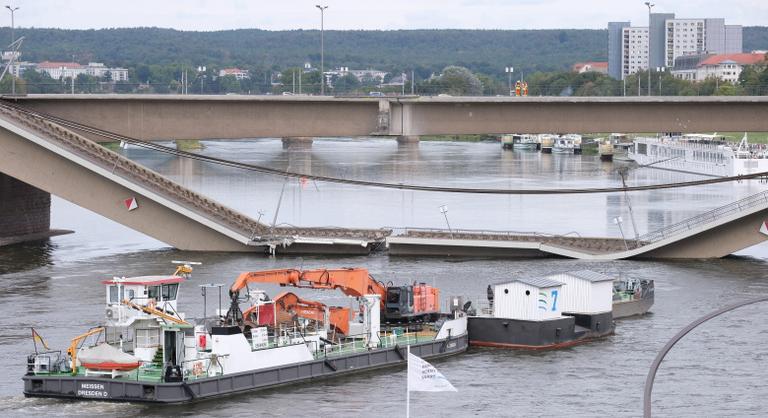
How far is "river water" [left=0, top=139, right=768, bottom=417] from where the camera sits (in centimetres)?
3988

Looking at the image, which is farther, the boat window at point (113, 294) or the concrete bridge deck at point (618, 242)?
the concrete bridge deck at point (618, 242)

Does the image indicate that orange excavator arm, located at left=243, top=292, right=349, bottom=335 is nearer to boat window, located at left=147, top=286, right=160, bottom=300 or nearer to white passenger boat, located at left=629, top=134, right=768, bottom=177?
boat window, located at left=147, top=286, right=160, bottom=300

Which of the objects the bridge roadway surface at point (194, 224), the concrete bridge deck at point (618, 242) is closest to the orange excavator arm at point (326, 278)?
→ the concrete bridge deck at point (618, 242)

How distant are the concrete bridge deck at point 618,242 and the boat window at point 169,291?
26.4 meters

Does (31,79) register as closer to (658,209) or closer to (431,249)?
(658,209)

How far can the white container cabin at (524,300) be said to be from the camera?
48.2 m

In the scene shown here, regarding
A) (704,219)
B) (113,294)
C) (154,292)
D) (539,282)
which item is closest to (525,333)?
(539,282)

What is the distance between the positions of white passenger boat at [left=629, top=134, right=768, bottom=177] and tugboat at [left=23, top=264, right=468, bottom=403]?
78.6 meters

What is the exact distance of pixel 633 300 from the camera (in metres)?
53.2

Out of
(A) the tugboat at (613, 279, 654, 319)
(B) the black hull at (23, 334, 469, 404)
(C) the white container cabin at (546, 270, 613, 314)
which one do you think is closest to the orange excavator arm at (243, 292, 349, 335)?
(B) the black hull at (23, 334, 469, 404)

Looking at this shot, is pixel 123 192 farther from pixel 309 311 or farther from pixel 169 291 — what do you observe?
pixel 169 291

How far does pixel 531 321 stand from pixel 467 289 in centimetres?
986

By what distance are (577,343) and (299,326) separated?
9.15m

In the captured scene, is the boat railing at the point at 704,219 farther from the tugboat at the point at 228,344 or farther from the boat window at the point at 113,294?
the boat window at the point at 113,294
